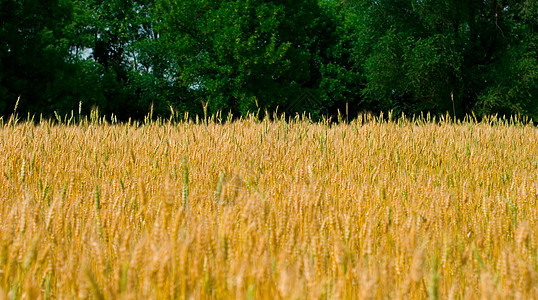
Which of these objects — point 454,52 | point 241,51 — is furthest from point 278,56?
point 454,52

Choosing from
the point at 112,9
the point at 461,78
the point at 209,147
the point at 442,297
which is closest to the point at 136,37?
the point at 112,9

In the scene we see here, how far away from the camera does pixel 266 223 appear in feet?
7.39

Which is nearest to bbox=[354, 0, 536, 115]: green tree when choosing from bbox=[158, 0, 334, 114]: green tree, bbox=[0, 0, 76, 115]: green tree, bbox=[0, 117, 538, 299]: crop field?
bbox=[158, 0, 334, 114]: green tree

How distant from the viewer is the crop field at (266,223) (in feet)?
4.69

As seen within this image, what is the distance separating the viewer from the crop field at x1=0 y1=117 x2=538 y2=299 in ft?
4.69

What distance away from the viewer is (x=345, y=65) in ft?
120

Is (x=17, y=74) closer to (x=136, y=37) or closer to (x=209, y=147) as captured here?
(x=136, y=37)

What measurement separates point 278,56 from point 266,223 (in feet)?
78.4

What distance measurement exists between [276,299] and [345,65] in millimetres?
35931

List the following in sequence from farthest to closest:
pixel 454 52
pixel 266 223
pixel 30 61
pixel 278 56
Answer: pixel 278 56
pixel 454 52
pixel 30 61
pixel 266 223

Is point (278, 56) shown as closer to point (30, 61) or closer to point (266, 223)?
point (30, 61)

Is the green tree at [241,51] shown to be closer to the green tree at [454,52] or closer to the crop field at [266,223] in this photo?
the green tree at [454,52]

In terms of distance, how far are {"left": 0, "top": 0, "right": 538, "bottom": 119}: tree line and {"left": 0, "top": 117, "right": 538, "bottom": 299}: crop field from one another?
17226 millimetres

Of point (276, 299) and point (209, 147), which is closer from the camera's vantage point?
point (276, 299)
